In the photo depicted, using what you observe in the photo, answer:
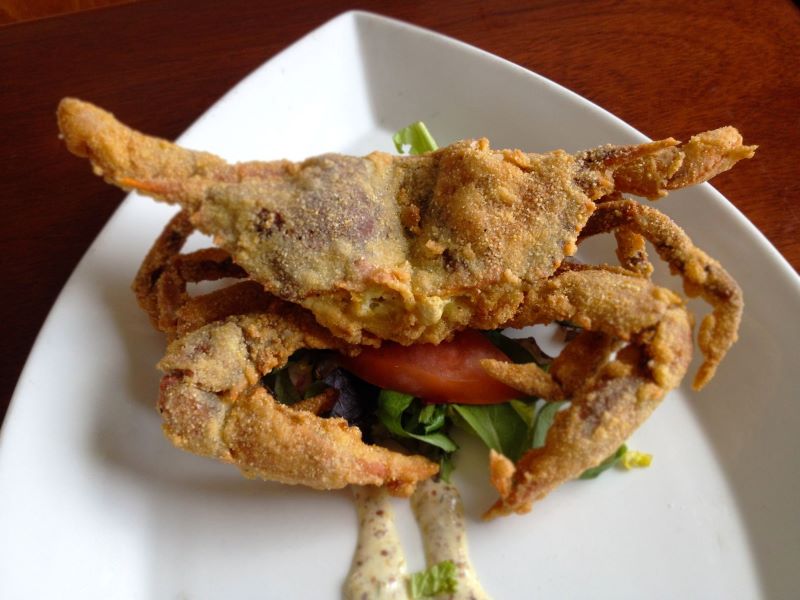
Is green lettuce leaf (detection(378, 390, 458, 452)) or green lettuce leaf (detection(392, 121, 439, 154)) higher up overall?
green lettuce leaf (detection(392, 121, 439, 154))

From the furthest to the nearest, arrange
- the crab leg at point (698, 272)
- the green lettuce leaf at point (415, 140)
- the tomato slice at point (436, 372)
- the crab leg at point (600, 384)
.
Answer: the green lettuce leaf at point (415, 140) → the tomato slice at point (436, 372) → the crab leg at point (698, 272) → the crab leg at point (600, 384)

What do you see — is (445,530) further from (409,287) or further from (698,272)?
(698,272)

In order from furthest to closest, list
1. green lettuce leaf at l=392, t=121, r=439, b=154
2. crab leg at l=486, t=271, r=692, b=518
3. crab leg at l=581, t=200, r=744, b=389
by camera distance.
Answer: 1. green lettuce leaf at l=392, t=121, r=439, b=154
2. crab leg at l=581, t=200, r=744, b=389
3. crab leg at l=486, t=271, r=692, b=518

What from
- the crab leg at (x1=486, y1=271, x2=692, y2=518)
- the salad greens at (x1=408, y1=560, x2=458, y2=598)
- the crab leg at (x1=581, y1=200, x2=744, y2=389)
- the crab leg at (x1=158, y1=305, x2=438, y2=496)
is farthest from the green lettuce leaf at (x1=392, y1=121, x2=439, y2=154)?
the salad greens at (x1=408, y1=560, x2=458, y2=598)

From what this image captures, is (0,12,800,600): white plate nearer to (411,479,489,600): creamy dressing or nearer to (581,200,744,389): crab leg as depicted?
(411,479,489,600): creamy dressing

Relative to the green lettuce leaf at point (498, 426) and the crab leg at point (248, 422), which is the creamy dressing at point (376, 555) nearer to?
the crab leg at point (248, 422)

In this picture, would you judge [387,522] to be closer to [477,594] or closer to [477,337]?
[477,594]

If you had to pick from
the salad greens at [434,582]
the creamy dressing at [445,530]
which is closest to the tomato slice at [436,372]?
the creamy dressing at [445,530]

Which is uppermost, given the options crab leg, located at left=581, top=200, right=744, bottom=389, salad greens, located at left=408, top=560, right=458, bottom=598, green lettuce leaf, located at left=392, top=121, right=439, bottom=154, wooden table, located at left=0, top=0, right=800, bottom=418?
wooden table, located at left=0, top=0, right=800, bottom=418
